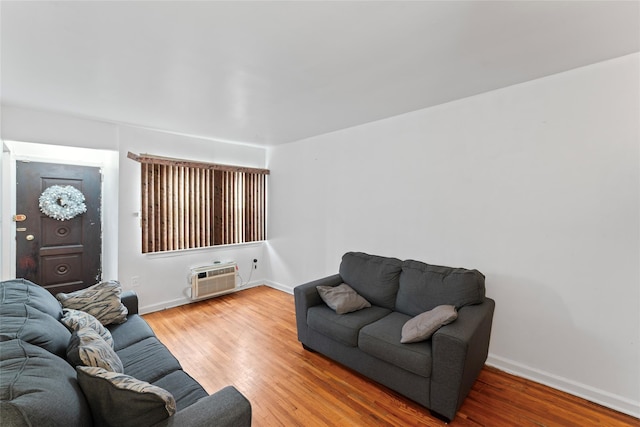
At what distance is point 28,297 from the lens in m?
1.71

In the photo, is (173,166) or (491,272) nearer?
(491,272)

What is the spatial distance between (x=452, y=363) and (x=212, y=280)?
137 inches

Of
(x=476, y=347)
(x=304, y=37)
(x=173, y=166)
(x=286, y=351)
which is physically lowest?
(x=286, y=351)

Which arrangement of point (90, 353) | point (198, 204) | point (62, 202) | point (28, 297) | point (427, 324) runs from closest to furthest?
point (90, 353)
point (28, 297)
point (427, 324)
point (62, 202)
point (198, 204)

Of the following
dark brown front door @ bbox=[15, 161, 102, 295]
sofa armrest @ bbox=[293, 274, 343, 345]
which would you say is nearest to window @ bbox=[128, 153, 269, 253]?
dark brown front door @ bbox=[15, 161, 102, 295]

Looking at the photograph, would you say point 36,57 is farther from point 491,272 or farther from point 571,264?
point 571,264

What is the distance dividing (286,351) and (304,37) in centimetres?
275

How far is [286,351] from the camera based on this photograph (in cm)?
280

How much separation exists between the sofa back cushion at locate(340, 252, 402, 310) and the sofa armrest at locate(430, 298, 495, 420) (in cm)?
80

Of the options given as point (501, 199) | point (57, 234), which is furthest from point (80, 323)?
point (501, 199)

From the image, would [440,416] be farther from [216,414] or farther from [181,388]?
[181,388]

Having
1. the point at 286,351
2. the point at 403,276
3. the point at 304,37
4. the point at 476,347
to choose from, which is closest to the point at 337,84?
the point at 304,37

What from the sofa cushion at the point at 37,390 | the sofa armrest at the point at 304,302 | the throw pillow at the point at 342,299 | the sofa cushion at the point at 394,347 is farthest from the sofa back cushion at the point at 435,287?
the sofa cushion at the point at 37,390

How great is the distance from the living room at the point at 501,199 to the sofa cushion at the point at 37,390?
1.72m
